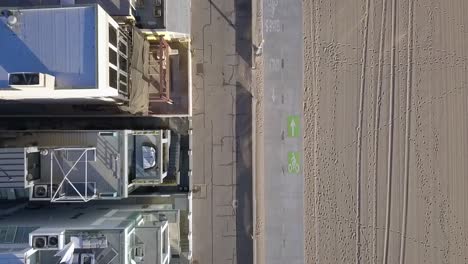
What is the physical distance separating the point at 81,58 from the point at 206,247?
7077mm

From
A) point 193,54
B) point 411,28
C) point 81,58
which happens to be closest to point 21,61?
point 81,58

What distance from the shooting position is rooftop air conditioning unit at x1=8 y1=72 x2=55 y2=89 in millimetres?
8703

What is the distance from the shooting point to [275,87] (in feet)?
44.8

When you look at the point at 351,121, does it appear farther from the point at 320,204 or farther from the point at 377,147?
the point at 320,204

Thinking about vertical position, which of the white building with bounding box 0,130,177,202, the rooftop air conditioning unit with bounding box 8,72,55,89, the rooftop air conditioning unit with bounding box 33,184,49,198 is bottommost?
the rooftop air conditioning unit with bounding box 33,184,49,198

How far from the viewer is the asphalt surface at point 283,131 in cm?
1362

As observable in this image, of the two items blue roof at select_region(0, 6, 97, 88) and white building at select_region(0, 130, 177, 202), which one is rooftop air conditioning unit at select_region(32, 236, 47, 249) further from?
blue roof at select_region(0, 6, 97, 88)

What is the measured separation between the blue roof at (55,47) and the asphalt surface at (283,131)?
5.94 m

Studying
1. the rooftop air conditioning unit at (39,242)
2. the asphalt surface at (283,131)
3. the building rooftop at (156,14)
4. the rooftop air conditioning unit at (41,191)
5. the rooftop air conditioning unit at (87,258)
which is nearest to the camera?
the rooftop air conditioning unit at (39,242)

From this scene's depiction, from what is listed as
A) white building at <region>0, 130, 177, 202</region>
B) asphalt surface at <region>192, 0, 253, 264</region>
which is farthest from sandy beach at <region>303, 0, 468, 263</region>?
white building at <region>0, 130, 177, 202</region>

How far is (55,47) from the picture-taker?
9.41 meters

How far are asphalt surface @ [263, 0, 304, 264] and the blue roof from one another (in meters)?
5.94

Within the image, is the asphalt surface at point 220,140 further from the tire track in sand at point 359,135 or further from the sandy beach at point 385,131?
the tire track in sand at point 359,135

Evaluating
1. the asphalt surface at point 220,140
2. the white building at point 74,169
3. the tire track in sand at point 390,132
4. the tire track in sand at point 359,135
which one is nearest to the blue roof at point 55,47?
the white building at point 74,169
